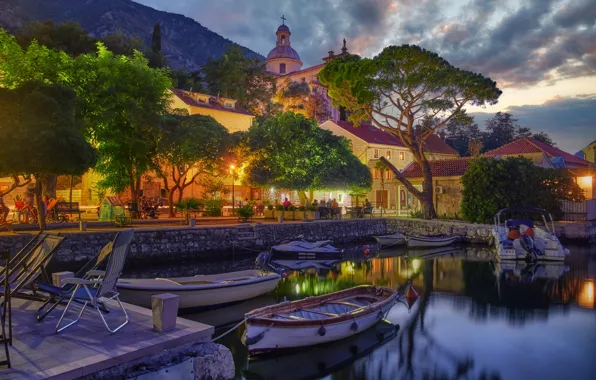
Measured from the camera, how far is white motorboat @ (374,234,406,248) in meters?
29.1

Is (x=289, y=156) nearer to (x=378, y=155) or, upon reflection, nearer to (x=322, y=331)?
(x=378, y=155)

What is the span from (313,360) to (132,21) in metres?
171

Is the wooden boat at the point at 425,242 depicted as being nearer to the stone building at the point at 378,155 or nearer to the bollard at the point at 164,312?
the stone building at the point at 378,155

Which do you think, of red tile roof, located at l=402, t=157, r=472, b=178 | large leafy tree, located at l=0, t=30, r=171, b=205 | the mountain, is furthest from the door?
the mountain

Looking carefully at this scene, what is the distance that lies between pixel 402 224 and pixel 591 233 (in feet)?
40.3

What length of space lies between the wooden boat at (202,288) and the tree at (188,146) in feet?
55.4

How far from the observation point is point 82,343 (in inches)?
235

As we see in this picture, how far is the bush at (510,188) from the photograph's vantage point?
30.8m

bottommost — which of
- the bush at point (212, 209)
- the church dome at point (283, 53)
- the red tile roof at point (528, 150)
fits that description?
the bush at point (212, 209)

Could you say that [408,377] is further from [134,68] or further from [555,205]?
[555,205]

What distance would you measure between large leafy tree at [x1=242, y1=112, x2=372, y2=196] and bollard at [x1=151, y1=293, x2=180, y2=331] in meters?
27.2

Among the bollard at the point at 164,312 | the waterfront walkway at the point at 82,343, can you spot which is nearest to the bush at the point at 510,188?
the waterfront walkway at the point at 82,343

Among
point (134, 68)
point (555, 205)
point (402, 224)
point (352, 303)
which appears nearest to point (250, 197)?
point (402, 224)

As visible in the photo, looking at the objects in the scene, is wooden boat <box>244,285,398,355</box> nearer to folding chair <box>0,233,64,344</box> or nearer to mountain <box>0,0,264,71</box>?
folding chair <box>0,233,64,344</box>
